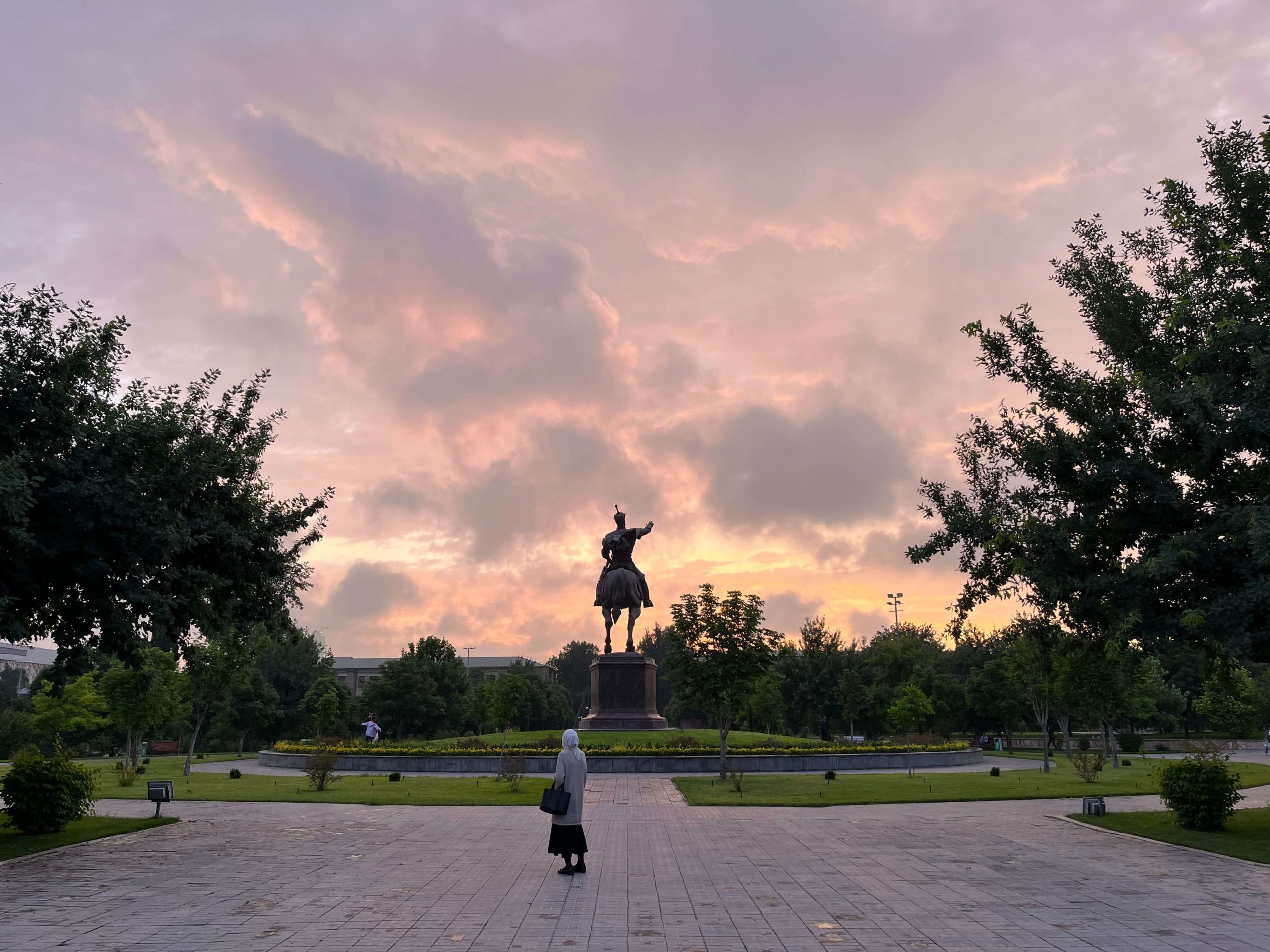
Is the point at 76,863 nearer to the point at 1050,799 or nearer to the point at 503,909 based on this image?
the point at 503,909

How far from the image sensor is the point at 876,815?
63.7ft

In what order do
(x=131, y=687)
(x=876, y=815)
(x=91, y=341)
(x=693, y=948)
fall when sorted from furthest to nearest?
(x=131, y=687) → (x=876, y=815) → (x=91, y=341) → (x=693, y=948)

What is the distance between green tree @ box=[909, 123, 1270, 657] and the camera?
1441 cm

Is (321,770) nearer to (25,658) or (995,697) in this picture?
(995,697)

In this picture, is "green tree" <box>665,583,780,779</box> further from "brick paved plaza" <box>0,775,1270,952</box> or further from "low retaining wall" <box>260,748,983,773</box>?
"brick paved plaza" <box>0,775,1270,952</box>

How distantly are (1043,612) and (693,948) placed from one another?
41.5ft

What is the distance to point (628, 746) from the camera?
108ft

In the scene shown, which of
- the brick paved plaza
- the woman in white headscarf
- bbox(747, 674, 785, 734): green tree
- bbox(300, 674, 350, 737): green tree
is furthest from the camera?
bbox(747, 674, 785, 734): green tree

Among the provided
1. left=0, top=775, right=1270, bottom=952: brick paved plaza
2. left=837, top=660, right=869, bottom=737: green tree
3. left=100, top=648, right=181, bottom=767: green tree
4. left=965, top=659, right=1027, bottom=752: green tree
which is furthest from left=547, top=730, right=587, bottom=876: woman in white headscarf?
left=837, top=660, right=869, bottom=737: green tree

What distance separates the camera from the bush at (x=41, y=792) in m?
15.5

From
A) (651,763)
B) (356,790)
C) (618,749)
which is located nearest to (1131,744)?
(651,763)

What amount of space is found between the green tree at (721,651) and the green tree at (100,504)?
1438cm

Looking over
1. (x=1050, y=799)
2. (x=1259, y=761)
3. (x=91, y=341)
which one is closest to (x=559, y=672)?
(x=1259, y=761)

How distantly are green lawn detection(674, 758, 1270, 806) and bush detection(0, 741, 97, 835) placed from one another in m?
12.7
